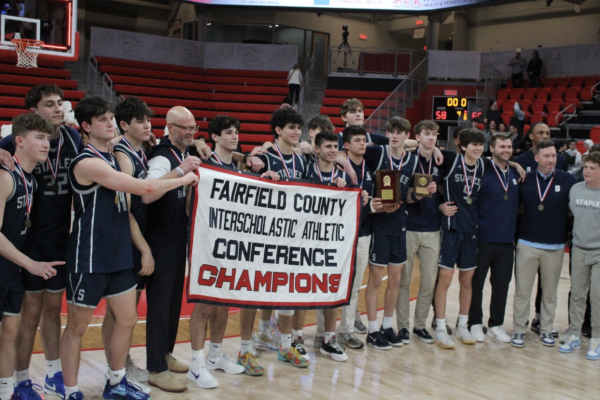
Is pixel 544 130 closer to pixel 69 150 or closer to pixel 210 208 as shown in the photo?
pixel 210 208

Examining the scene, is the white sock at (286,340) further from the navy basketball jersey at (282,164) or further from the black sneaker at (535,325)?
the black sneaker at (535,325)

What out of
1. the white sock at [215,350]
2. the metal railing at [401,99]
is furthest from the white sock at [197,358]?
the metal railing at [401,99]

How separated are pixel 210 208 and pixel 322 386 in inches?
61.9

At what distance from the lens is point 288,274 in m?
4.91

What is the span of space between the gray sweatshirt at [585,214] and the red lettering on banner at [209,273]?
3.50 m

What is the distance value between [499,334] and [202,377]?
10.3 ft

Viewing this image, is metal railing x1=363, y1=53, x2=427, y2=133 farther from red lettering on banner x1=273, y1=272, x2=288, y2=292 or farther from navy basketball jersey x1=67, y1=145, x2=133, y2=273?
navy basketball jersey x1=67, y1=145, x2=133, y2=273

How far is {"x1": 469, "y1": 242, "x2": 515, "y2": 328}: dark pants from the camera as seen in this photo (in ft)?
19.6

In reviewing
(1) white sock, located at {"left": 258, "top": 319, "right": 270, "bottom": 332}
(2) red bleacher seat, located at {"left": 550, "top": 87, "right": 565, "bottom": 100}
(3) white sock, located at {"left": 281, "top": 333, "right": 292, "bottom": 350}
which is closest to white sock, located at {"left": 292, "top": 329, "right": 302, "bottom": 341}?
(3) white sock, located at {"left": 281, "top": 333, "right": 292, "bottom": 350}

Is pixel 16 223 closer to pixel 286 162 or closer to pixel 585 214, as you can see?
pixel 286 162

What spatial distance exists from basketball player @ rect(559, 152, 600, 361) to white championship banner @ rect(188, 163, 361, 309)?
87.4 inches

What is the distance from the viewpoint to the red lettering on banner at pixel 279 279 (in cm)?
484

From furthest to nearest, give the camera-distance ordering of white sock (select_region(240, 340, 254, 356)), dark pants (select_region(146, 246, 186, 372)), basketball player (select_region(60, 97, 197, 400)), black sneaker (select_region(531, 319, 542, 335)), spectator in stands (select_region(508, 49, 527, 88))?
1. spectator in stands (select_region(508, 49, 527, 88))
2. black sneaker (select_region(531, 319, 542, 335))
3. white sock (select_region(240, 340, 254, 356))
4. dark pants (select_region(146, 246, 186, 372))
5. basketball player (select_region(60, 97, 197, 400))

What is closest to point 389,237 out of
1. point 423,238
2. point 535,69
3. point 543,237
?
point 423,238
